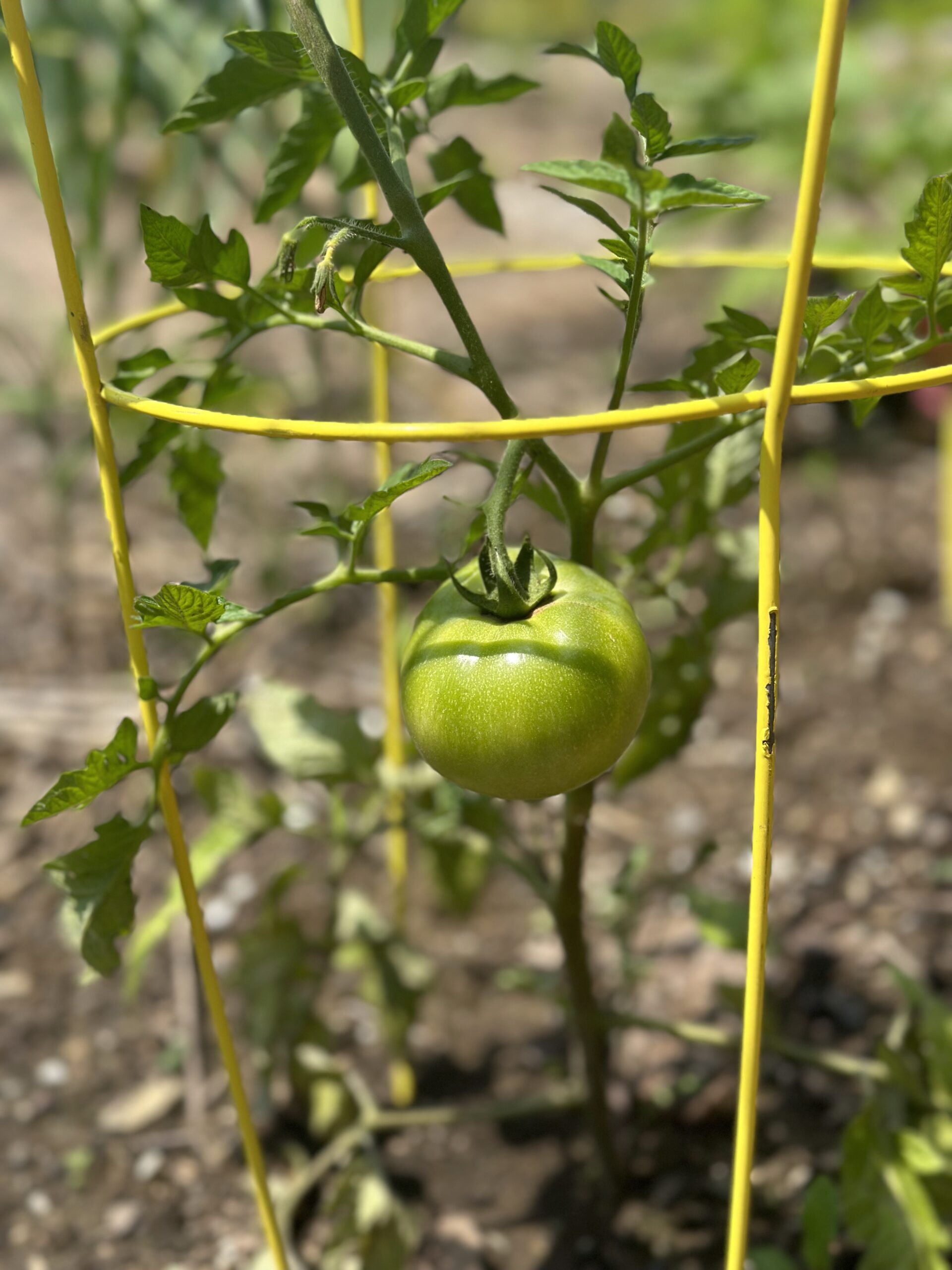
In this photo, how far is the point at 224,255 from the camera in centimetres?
74

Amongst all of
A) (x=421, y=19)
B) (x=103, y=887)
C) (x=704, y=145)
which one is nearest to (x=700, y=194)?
(x=704, y=145)

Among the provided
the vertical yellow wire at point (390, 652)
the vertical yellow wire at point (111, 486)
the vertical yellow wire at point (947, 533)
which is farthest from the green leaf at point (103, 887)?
the vertical yellow wire at point (947, 533)

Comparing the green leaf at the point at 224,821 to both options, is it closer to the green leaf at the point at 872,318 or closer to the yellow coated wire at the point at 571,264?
the yellow coated wire at the point at 571,264

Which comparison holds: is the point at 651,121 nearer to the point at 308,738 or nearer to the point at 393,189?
the point at 393,189

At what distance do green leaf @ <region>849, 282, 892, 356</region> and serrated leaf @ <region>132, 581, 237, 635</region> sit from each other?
1.43 ft

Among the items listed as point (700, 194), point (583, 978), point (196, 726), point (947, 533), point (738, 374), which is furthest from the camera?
point (947, 533)

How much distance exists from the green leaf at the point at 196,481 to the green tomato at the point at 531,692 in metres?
0.26

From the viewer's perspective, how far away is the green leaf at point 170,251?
2.30ft

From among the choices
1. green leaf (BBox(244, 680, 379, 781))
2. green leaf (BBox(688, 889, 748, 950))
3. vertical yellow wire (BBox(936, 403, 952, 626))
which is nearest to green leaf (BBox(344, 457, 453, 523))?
green leaf (BBox(244, 680, 379, 781))

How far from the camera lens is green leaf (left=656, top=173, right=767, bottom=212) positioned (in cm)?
60

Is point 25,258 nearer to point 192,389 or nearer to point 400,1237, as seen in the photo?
point 192,389

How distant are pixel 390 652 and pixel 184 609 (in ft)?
1.81

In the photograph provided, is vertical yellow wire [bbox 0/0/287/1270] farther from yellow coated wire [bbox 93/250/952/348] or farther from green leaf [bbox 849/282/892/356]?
green leaf [bbox 849/282/892/356]

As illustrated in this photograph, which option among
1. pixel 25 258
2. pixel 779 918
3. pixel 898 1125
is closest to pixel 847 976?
pixel 779 918
